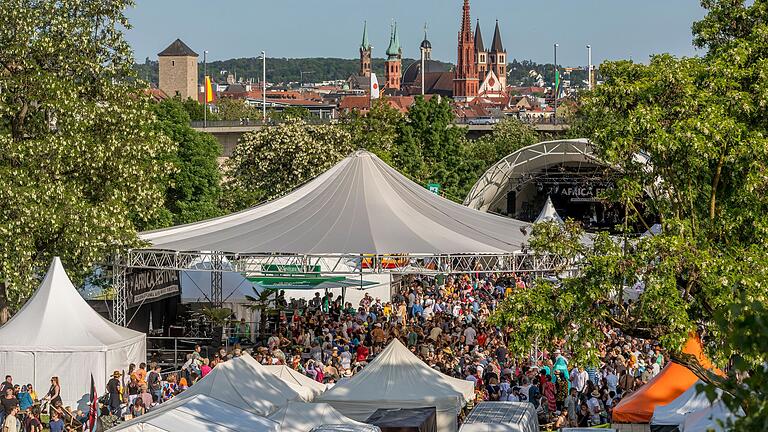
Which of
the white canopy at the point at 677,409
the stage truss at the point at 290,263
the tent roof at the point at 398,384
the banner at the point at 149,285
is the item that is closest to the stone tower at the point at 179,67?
the banner at the point at 149,285

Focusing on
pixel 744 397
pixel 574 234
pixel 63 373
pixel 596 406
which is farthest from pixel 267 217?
pixel 744 397

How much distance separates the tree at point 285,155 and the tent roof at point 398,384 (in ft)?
120

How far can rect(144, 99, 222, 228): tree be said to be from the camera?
58625 millimetres

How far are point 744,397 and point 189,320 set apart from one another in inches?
977

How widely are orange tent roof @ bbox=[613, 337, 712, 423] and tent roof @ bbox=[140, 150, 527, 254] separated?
7119 millimetres

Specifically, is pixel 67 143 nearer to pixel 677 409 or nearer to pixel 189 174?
pixel 677 409

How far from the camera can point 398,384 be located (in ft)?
64.3

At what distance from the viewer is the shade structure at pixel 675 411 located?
17.1 meters

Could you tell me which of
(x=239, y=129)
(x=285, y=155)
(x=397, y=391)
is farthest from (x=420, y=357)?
(x=239, y=129)

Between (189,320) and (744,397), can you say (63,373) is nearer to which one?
(189,320)

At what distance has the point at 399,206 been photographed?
28500 millimetres

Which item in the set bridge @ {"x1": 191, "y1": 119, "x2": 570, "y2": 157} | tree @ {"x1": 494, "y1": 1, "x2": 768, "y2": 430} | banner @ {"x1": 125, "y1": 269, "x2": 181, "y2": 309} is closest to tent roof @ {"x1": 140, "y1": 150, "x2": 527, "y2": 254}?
banner @ {"x1": 125, "y1": 269, "x2": 181, "y2": 309}

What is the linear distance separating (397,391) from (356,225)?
7841mm

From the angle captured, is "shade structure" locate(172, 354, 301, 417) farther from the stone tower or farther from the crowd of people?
the stone tower
